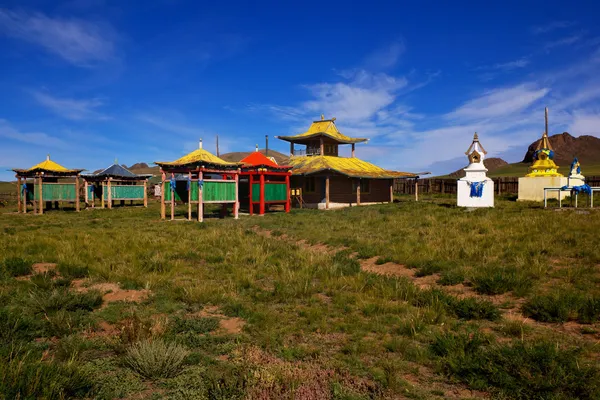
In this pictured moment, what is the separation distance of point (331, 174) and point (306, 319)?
908 inches

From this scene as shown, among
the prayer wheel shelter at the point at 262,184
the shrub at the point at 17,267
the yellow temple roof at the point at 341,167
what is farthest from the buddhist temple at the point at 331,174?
the shrub at the point at 17,267

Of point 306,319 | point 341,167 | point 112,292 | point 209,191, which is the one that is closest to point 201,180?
point 209,191

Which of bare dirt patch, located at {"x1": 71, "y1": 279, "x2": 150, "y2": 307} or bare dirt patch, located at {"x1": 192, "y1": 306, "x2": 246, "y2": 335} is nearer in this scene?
bare dirt patch, located at {"x1": 192, "y1": 306, "x2": 246, "y2": 335}

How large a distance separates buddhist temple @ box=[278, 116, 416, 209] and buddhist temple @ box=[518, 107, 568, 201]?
1008cm

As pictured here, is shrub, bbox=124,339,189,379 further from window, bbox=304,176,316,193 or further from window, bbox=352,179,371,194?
window, bbox=352,179,371,194

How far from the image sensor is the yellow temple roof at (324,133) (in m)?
32.2

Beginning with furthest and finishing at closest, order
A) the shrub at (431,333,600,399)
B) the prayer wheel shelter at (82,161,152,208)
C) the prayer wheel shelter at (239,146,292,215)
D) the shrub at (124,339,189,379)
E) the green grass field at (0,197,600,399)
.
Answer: the prayer wheel shelter at (82,161,152,208) < the prayer wheel shelter at (239,146,292,215) < the shrub at (124,339,189,379) < the green grass field at (0,197,600,399) < the shrub at (431,333,600,399)

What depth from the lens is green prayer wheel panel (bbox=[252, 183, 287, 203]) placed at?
2425 centimetres

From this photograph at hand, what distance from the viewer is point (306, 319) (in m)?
6.17

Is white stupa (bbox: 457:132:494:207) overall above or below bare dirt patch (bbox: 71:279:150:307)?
above

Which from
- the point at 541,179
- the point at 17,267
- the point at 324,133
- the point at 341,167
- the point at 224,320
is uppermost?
the point at 324,133

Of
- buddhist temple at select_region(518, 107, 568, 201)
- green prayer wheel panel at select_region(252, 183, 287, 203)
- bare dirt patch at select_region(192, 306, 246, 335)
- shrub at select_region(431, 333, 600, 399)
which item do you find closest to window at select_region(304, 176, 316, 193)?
green prayer wheel panel at select_region(252, 183, 287, 203)

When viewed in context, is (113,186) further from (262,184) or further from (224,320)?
(224,320)

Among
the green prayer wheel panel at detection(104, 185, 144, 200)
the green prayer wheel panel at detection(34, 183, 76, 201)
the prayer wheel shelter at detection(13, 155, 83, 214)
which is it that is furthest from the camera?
the green prayer wheel panel at detection(104, 185, 144, 200)
